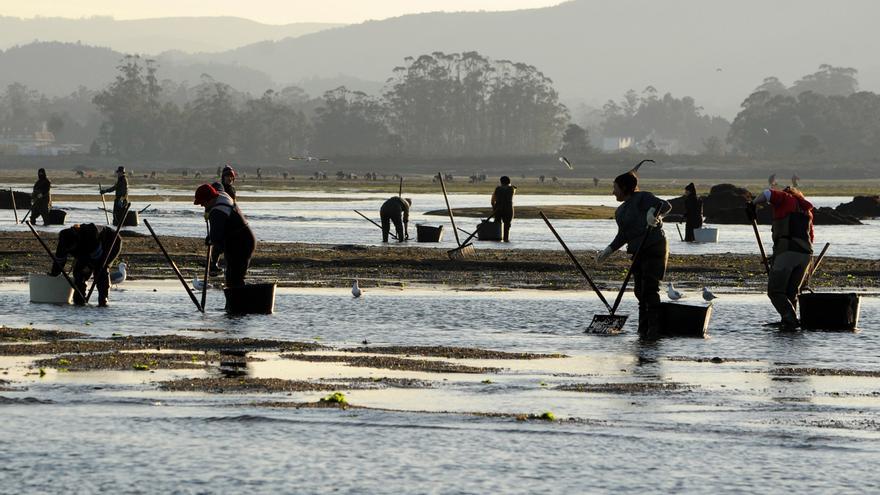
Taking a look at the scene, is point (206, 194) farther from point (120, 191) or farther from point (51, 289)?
point (120, 191)

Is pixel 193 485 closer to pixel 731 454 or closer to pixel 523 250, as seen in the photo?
pixel 731 454

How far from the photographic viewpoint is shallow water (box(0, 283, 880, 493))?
952cm

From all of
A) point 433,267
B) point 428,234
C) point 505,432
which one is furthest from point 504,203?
point 505,432

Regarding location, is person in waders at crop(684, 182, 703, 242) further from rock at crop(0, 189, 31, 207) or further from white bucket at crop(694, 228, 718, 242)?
rock at crop(0, 189, 31, 207)

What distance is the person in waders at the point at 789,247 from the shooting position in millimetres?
18609

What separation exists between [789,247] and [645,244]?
2163mm

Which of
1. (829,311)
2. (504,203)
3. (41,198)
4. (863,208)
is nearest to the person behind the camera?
(829,311)

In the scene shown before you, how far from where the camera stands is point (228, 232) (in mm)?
20031

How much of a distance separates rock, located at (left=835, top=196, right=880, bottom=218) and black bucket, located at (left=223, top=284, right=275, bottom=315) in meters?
47.6

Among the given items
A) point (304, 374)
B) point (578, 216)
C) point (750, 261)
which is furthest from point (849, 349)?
point (578, 216)

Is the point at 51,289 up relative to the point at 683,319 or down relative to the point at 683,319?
down

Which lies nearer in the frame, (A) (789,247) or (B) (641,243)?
(B) (641,243)

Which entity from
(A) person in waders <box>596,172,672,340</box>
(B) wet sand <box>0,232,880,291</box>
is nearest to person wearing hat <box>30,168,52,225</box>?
(B) wet sand <box>0,232,880,291</box>

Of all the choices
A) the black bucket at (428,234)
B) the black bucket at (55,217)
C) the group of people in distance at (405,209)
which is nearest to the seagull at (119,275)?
the group of people in distance at (405,209)
